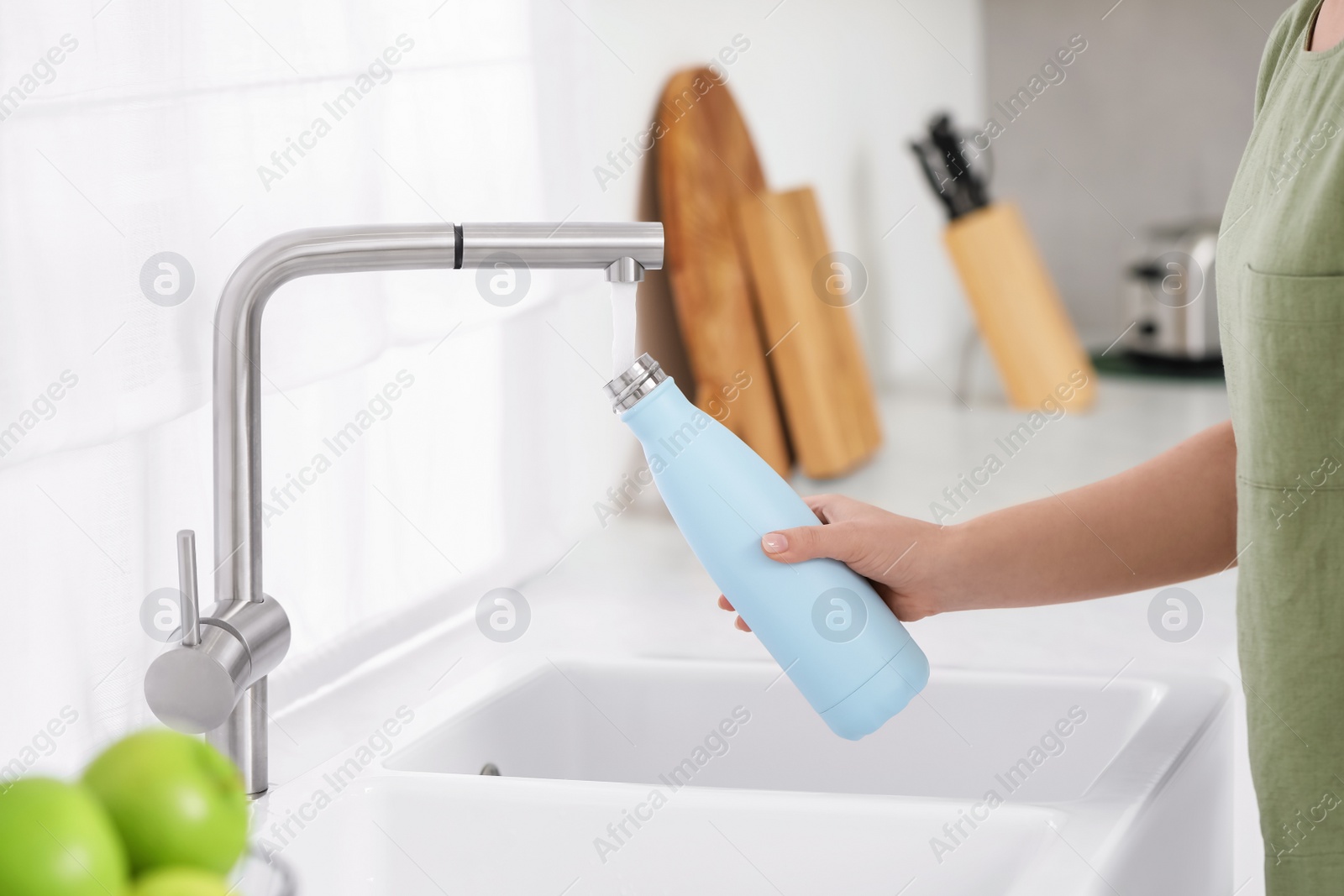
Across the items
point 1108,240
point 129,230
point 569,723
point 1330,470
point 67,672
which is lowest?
point 1108,240

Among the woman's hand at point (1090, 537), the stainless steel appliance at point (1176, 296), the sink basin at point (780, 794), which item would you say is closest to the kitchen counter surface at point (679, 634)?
the sink basin at point (780, 794)

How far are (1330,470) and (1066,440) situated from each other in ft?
3.89

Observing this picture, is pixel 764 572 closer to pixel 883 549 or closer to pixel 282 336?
pixel 883 549

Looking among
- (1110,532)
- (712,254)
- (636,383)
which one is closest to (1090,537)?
(1110,532)

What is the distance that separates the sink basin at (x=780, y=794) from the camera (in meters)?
0.69

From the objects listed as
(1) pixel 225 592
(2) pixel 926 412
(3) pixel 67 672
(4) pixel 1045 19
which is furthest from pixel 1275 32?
(4) pixel 1045 19

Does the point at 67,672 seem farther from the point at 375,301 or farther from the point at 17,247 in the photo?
the point at 375,301

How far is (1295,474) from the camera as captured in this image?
0.59m

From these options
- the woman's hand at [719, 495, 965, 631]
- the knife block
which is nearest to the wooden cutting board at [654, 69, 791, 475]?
the knife block

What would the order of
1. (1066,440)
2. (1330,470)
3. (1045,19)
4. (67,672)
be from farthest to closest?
(1045,19) < (1066,440) < (67,672) < (1330,470)

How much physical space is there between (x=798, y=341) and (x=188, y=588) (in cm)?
109

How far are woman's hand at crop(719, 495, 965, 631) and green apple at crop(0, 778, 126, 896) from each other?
13.7 inches

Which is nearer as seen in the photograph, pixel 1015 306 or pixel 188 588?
pixel 188 588

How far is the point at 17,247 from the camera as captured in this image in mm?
685
